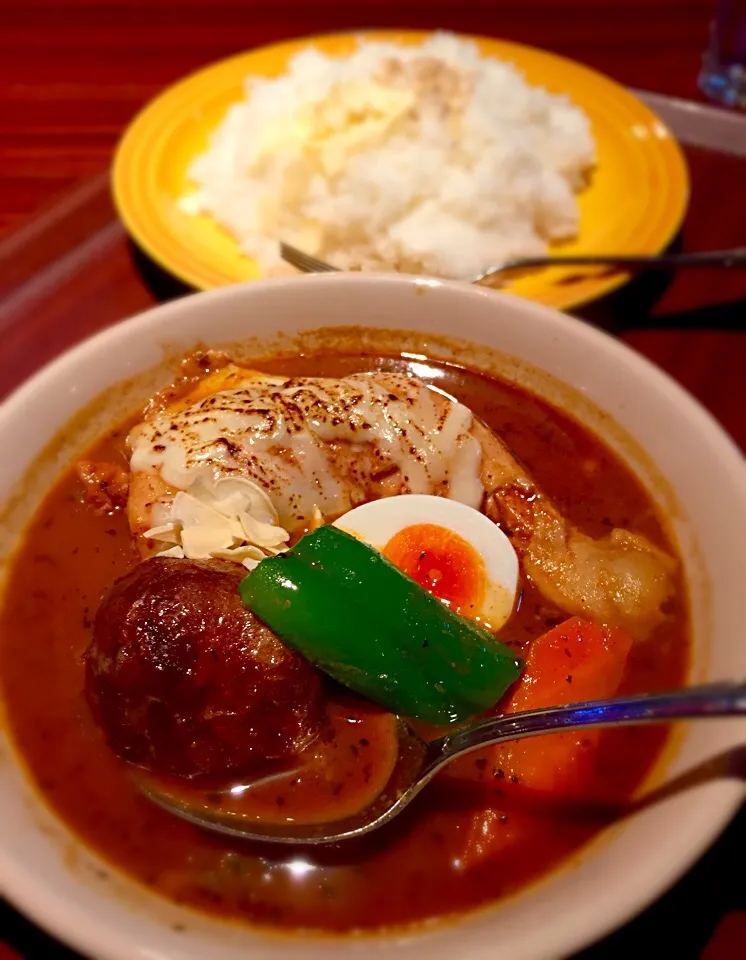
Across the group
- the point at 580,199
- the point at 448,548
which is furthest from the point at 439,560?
the point at 580,199

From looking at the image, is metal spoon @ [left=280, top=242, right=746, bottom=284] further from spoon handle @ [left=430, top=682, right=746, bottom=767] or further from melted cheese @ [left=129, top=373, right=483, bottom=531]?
spoon handle @ [left=430, top=682, right=746, bottom=767]

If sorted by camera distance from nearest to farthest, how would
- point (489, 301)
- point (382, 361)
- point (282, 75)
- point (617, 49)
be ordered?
point (489, 301), point (382, 361), point (282, 75), point (617, 49)

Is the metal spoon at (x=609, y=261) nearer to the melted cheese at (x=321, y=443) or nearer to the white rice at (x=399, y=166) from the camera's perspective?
the white rice at (x=399, y=166)

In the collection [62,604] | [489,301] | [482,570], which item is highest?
[489,301]

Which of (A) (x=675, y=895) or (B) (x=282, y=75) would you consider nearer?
(A) (x=675, y=895)

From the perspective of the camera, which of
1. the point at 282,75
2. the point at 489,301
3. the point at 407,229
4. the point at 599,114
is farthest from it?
A: the point at 282,75

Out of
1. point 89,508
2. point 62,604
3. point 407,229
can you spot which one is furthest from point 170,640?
point 407,229

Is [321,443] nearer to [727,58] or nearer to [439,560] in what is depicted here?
[439,560]

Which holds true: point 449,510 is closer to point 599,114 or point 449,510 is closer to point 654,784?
point 654,784

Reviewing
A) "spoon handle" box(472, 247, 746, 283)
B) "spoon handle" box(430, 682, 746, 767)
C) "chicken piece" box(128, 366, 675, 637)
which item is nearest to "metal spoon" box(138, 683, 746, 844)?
"spoon handle" box(430, 682, 746, 767)
